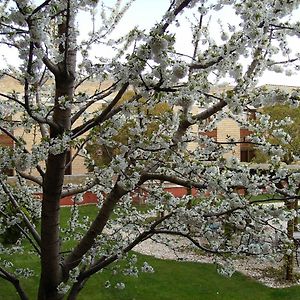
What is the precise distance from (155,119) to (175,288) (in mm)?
4204

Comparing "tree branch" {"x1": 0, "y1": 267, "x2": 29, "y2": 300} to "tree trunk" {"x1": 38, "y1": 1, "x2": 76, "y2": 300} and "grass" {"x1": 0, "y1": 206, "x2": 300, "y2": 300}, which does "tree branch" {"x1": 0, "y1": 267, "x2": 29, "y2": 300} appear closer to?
"tree trunk" {"x1": 38, "y1": 1, "x2": 76, "y2": 300}

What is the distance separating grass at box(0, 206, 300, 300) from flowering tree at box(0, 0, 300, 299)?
313 cm

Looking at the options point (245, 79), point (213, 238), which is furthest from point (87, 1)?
point (213, 238)

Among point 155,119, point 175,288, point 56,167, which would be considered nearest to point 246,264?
point 175,288

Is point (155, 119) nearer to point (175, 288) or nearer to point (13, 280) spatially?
point (13, 280)

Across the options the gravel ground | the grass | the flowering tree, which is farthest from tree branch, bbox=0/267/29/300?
the gravel ground

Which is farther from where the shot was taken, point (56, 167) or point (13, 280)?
point (13, 280)

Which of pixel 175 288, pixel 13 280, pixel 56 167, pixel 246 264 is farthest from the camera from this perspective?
pixel 246 264

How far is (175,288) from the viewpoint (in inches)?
271

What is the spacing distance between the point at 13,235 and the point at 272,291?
15.9ft

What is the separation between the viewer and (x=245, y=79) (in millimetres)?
2842

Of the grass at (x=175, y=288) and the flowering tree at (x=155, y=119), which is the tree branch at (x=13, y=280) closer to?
the flowering tree at (x=155, y=119)

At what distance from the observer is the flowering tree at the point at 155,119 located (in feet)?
7.93

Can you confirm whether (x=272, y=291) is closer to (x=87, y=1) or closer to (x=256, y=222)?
(x=256, y=222)
